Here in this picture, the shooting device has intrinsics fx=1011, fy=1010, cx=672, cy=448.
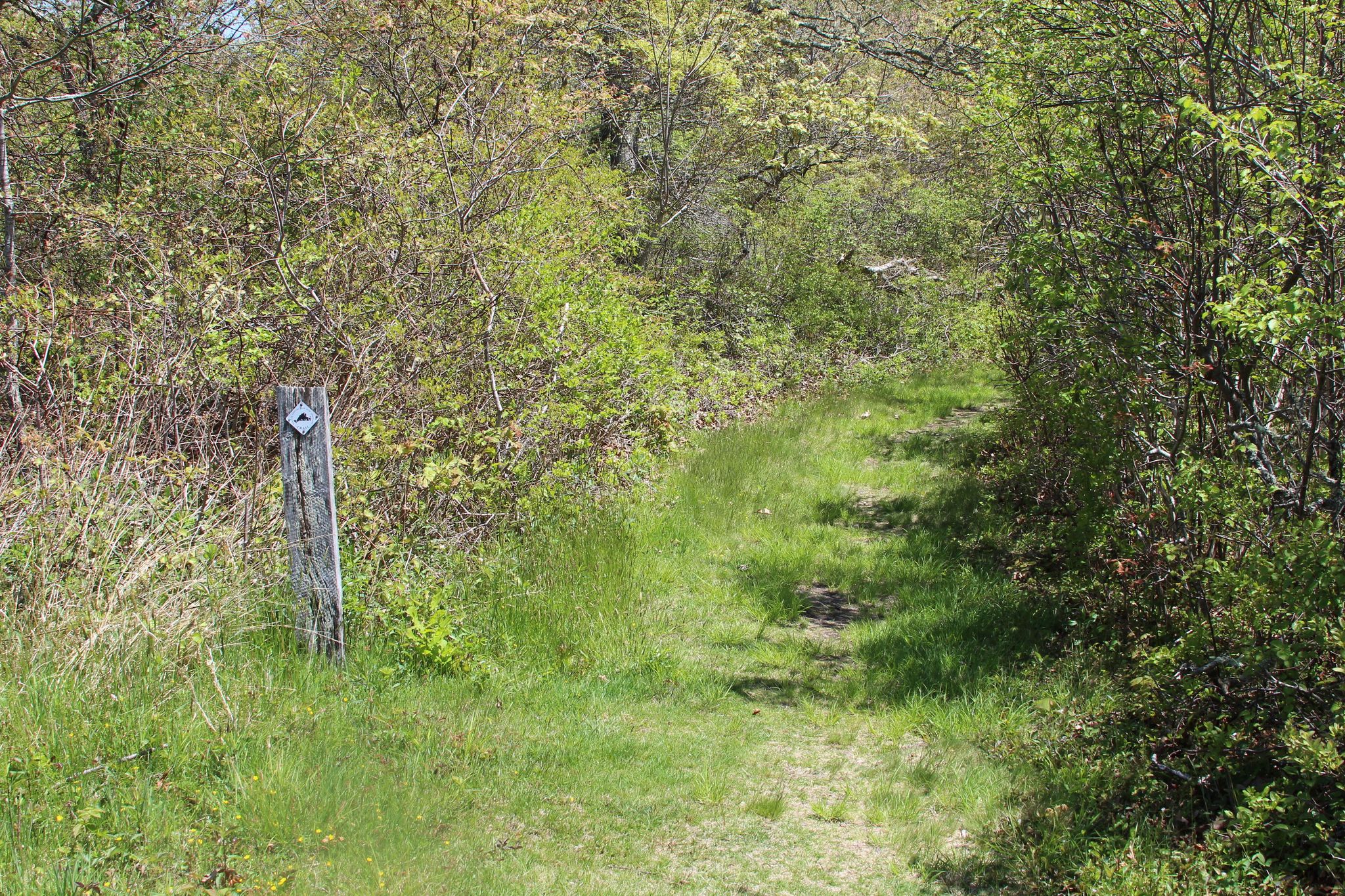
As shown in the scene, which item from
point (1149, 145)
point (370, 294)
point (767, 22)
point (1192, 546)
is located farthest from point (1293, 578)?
point (767, 22)

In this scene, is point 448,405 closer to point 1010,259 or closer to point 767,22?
point 1010,259

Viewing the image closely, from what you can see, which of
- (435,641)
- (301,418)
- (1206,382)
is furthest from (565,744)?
(1206,382)

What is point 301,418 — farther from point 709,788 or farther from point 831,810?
point 831,810

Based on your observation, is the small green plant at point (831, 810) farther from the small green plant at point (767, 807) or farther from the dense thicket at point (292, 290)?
the dense thicket at point (292, 290)

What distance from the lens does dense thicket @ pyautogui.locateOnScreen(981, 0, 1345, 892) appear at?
339 centimetres

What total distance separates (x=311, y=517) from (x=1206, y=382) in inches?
165

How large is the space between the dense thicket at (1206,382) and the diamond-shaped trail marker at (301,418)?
3.80 metres

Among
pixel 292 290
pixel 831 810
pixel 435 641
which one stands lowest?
pixel 831 810

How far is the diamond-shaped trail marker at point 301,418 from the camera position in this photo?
16.2ft

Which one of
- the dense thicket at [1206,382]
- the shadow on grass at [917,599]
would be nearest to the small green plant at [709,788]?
the shadow on grass at [917,599]

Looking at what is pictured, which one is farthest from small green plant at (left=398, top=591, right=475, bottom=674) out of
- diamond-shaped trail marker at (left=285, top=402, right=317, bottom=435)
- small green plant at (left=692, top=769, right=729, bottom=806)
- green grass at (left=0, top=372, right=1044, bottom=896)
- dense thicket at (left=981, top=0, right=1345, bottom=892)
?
dense thicket at (left=981, top=0, right=1345, bottom=892)

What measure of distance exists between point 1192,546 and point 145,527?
16.8 feet

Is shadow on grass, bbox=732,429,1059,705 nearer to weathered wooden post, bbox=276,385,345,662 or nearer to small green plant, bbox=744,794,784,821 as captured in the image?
small green plant, bbox=744,794,784,821

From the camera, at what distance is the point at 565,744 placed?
4.66 metres
